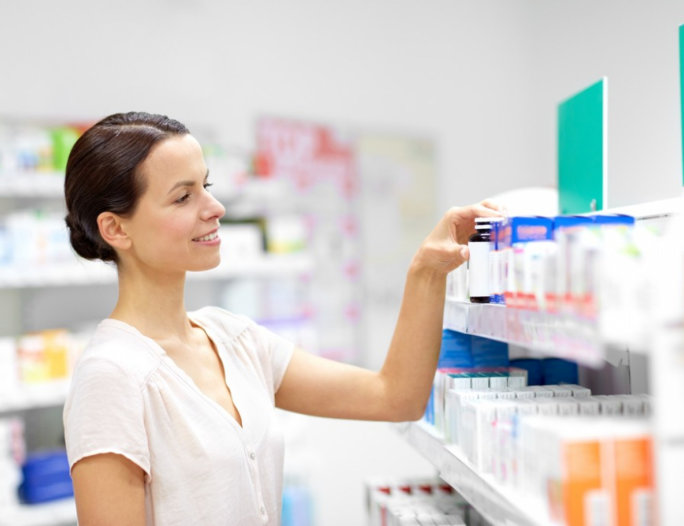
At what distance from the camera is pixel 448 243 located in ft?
6.26

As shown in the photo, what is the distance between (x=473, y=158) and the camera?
540 cm

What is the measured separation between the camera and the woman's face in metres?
1.83

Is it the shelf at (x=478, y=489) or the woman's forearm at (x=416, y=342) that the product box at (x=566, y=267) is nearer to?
the shelf at (x=478, y=489)

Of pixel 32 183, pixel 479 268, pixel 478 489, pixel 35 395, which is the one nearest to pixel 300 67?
pixel 32 183

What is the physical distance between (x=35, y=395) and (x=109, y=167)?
6.75ft

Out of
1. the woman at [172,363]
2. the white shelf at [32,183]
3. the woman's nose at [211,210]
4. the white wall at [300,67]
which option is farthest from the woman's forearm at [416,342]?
the white wall at [300,67]

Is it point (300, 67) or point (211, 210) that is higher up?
point (300, 67)

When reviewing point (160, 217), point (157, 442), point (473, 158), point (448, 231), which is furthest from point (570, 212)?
point (473, 158)

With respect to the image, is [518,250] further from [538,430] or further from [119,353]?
[119,353]

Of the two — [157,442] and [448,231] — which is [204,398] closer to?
[157,442]

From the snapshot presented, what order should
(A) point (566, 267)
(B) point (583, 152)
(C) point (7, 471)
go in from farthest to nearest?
1. (C) point (7, 471)
2. (B) point (583, 152)
3. (A) point (566, 267)

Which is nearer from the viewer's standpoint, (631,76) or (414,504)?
(414,504)

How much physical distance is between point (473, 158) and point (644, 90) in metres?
1.48

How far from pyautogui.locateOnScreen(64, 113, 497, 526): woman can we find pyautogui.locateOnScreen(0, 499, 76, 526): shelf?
188 cm
